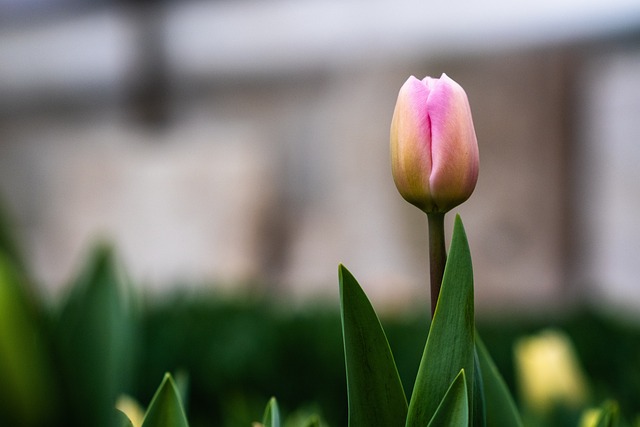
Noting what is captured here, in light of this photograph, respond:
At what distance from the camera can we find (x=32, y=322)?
27 cm

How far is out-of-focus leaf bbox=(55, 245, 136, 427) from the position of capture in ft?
0.96

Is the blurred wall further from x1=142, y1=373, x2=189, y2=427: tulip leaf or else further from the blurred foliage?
x1=142, y1=373, x2=189, y2=427: tulip leaf

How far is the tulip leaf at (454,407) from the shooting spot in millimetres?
308

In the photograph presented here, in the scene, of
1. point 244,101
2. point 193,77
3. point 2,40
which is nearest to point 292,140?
point 244,101

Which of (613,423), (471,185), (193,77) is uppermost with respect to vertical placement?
(193,77)

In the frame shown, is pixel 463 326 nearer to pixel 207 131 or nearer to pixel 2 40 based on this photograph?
pixel 207 131

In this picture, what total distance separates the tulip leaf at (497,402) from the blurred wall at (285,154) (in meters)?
2.25

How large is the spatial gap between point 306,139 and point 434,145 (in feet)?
9.70

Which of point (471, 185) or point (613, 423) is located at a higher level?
point (471, 185)

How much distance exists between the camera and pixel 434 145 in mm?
338

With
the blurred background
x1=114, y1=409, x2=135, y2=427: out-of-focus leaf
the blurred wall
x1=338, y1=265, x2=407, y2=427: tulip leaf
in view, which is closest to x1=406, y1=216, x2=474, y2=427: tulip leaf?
x1=338, y1=265, x2=407, y2=427: tulip leaf

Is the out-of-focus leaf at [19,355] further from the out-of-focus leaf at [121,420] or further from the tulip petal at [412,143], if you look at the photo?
the tulip petal at [412,143]

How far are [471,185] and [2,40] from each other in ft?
12.4

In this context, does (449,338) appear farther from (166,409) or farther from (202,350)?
(202,350)
